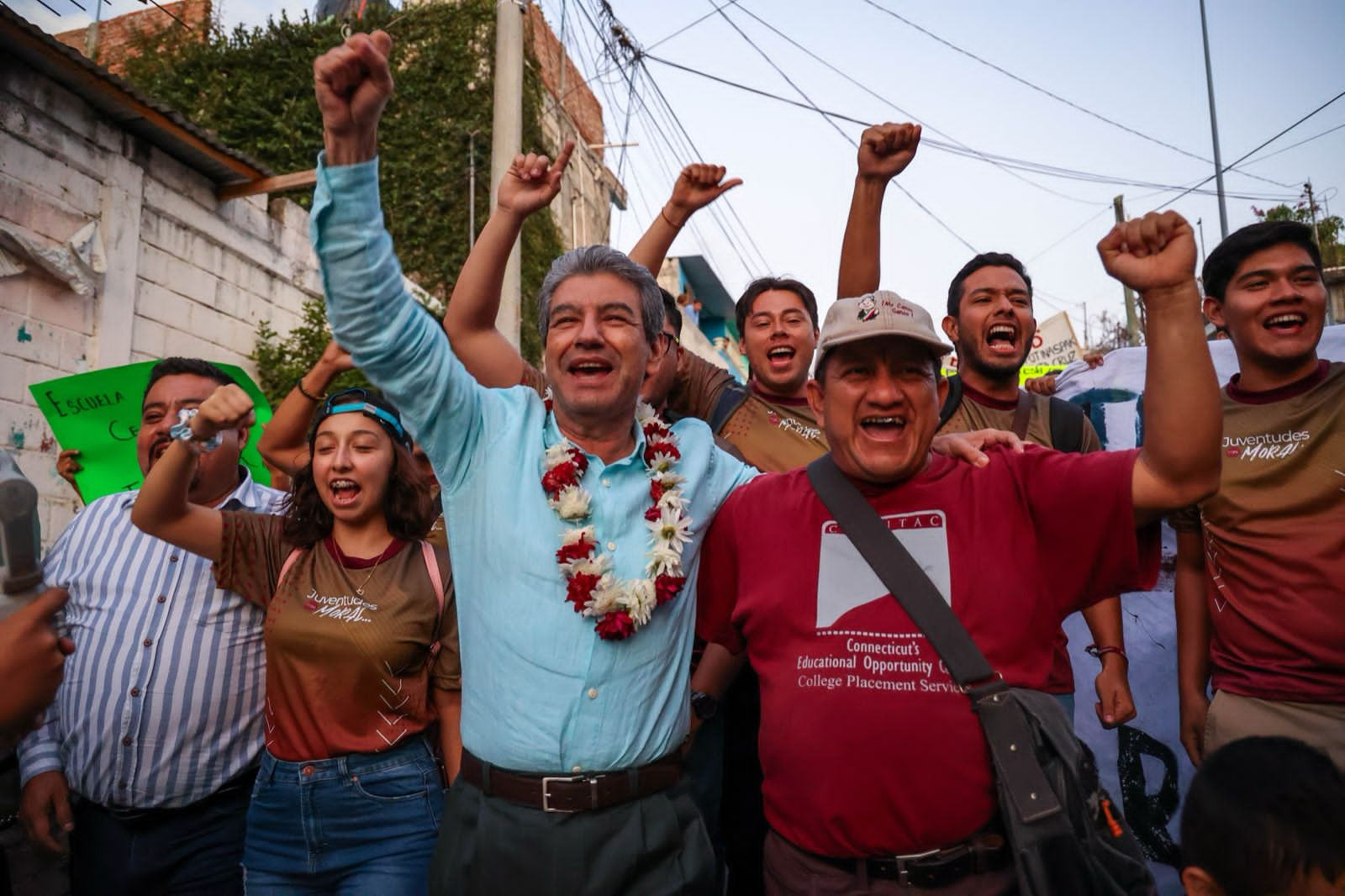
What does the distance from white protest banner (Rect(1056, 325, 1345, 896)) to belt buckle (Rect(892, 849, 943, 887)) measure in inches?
93.4

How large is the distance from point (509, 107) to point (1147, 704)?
23.1ft

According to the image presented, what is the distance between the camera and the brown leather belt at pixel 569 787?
204 centimetres

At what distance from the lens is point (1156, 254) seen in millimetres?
1781

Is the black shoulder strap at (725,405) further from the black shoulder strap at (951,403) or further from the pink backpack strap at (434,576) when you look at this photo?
the pink backpack strap at (434,576)

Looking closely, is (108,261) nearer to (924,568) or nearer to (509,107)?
(509,107)

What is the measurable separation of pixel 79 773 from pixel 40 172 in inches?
187

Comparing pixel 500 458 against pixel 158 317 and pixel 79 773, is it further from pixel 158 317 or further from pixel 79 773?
pixel 158 317

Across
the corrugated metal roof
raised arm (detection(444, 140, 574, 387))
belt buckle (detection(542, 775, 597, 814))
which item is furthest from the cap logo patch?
the corrugated metal roof

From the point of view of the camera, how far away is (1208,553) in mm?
3002

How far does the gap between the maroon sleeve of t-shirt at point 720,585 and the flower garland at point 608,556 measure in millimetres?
130

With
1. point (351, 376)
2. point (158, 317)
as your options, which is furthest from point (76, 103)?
point (351, 376)

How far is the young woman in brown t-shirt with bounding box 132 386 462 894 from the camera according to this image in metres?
2.63

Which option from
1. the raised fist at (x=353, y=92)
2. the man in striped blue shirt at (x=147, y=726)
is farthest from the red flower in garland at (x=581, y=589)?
the man in striped blue shirt at (x=147, y=726)

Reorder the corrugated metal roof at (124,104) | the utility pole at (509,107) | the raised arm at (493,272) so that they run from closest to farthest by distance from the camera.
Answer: the raised arm at (493,272), the corrugated metal roof at (124,104), the utility pole at (509,107)
